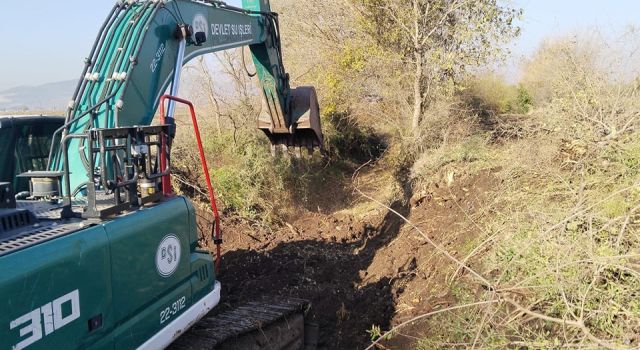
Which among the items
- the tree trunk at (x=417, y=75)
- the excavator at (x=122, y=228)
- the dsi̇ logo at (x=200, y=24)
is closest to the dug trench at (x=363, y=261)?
the excavator at (x=122, y=228)

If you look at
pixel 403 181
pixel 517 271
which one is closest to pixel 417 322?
pixel 517 271

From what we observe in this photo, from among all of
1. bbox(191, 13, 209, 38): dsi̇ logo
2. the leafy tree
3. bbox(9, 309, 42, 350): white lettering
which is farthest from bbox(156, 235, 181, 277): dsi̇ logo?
the leafy tree

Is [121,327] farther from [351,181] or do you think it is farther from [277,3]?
[277,3]

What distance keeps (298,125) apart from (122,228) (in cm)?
482

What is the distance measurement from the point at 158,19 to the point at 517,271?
12.9 ft

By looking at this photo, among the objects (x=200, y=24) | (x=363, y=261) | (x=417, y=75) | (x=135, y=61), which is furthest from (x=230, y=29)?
(x=417, y=75)

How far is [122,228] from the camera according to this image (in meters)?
3.21

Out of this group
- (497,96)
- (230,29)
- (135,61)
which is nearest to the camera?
(135,61)

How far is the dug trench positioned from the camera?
6070 millimetres

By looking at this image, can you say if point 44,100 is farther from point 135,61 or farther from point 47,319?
point 47,319

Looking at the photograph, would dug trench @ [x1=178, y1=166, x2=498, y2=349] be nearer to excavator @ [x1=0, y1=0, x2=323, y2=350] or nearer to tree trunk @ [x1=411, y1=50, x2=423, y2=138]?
excavator @ [x1=0, y1=0, x2=323, y2=350]

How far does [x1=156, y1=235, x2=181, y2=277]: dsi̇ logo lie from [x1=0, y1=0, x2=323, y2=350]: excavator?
0.01 metres

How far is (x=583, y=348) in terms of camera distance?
11.4 ft

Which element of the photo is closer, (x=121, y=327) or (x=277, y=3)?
(x=121, y=327)
